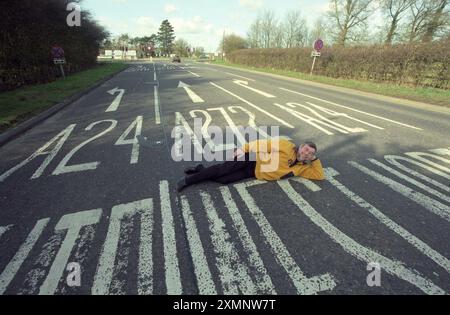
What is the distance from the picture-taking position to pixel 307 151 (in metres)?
3.80

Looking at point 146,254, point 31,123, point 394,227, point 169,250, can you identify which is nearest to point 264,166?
point 394,227

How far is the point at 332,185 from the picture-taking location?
160 inches

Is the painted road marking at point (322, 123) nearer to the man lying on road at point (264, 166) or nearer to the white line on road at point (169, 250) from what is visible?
the man lying on road at point (264, 166)

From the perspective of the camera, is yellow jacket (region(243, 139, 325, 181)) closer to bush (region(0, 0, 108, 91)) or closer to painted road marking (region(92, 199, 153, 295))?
painted road marking (region(92, 199, 153, 295))

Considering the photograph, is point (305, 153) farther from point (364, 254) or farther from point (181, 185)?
point (181, 185)

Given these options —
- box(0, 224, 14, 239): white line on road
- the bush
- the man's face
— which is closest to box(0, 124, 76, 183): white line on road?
box(0, 224, 14, 239): white line on road

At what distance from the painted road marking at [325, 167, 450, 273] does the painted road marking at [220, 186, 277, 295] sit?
1776 mm

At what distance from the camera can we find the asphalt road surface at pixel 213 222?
7.68 ft

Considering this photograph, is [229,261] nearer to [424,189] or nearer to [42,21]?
[424,189]

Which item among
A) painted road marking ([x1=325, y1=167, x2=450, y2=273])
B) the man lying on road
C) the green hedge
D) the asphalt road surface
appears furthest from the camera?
the green hedge

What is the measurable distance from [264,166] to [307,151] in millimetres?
711

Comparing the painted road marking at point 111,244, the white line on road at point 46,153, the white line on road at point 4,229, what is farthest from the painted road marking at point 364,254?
the white line on road at point 46,153

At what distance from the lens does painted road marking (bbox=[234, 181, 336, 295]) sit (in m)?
2.27
